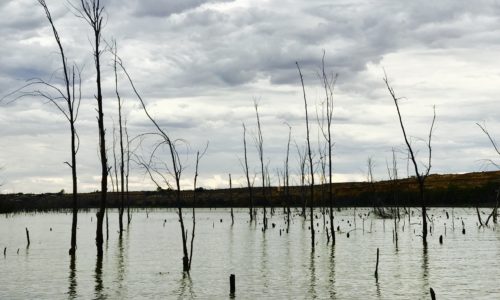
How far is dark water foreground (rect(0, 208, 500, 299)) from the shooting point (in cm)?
1950

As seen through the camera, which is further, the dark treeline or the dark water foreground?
the dark treeline

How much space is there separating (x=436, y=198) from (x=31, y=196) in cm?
9111

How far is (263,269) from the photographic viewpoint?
25.3m

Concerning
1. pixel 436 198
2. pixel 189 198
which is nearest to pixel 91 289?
pixel 436 198

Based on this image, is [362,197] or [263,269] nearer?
[263,269]

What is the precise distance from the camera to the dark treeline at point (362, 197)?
299 feet

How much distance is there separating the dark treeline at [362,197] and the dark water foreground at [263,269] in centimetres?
2712

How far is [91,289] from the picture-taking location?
20.3 m

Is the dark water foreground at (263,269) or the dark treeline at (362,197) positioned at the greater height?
the dark treeline at (362,197)

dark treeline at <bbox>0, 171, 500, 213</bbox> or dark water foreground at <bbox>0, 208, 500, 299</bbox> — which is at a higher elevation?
dark treeline at <bbox>0, 171, 500, 213</bbox>

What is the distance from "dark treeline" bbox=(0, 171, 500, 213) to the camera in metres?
91.1

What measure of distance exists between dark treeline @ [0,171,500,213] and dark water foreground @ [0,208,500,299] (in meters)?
27.1

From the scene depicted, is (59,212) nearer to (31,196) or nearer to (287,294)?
(31,196)

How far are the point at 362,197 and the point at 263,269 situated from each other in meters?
82.8
